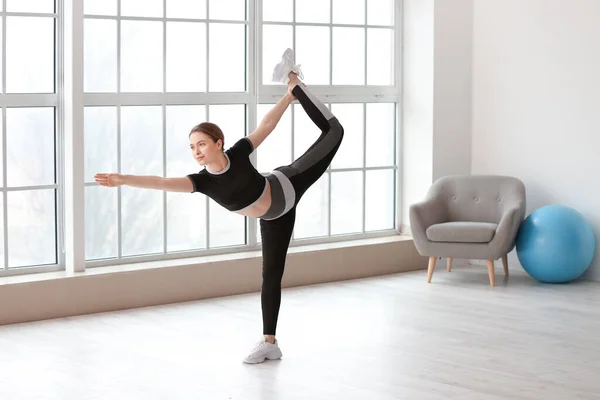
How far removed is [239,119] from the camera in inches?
296

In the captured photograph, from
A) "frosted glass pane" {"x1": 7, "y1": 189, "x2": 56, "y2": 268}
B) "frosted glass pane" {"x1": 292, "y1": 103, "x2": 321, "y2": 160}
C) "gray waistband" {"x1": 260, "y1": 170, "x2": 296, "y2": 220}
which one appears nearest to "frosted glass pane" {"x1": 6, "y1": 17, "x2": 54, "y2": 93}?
"frosted glass pane" {"x1": 7, "y1": 189, "x2": 56, "y2": 268}

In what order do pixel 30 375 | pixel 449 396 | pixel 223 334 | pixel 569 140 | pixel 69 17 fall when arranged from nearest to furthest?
pixel 449 396
pixel 30 375
pixel 223 334
pixel 69 17
pixel 569 140

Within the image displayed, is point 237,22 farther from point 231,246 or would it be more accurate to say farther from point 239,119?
point 231,246

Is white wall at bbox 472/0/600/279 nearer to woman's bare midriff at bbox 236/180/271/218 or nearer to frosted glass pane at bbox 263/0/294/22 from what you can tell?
frosted glass pane at bbox 263/0/294/22

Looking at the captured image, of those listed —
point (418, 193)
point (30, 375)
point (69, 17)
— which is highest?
point (69, 17)

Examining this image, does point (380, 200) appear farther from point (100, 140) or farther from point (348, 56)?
point (100, 140)

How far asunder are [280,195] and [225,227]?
2.45m

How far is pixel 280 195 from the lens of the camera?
512cm

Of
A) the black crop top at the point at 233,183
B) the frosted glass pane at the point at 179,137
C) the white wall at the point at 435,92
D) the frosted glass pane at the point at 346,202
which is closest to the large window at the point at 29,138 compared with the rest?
the frosted glass pane at the point at 179,137

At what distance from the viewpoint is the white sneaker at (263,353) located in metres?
5.23

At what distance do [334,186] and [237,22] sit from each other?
5.05 feet

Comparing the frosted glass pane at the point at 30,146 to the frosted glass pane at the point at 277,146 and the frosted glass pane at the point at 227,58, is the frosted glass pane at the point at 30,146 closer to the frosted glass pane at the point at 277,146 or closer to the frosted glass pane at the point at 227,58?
the frosted glass pane at the point at 227,58

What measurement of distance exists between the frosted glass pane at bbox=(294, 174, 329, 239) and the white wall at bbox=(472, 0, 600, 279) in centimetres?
133

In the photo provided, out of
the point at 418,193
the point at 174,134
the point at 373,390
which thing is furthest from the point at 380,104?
the point at 373,390
